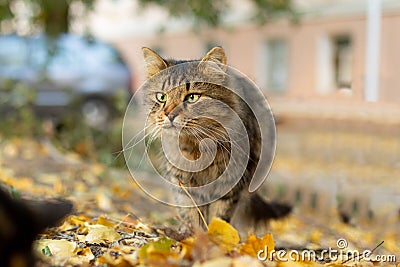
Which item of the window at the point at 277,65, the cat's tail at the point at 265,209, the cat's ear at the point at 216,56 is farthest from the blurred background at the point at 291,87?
the cat's tail at the point at 265,209

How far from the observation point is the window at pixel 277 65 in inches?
756

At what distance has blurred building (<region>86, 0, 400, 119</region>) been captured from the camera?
15242 millimetres

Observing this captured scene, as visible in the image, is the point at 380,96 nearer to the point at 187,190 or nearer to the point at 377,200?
the point at 377,200

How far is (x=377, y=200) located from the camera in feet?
20.6

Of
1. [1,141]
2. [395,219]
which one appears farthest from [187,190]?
[1,141]

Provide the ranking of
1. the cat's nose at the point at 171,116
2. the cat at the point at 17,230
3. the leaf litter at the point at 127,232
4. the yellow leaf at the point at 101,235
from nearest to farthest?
the cat at the point at 17,230, the leaf litter at the point at 127,232, the yellow leaf at the point at 101,235, the cat's nose at the point at 171,116

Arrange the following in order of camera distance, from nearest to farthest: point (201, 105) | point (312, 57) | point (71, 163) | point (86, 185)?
point (201, 105)
point (86, 185)
point (71, 163)
point (312, 57)

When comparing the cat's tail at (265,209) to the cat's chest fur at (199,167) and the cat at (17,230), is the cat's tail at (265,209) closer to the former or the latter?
the cat's chest fur at (199,167)

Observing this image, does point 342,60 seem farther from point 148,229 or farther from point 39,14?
point 148,229

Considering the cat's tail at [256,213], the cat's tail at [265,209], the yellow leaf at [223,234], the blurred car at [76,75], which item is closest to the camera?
the yellow leaf at [223,234]

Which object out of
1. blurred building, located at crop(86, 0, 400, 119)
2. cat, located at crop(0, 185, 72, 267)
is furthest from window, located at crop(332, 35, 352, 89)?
cat, located at crop(0, 185, 72, 267)

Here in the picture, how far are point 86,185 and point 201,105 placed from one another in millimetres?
3503

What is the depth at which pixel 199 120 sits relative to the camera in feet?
10.8

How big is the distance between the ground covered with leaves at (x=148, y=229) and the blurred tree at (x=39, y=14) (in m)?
1.76
